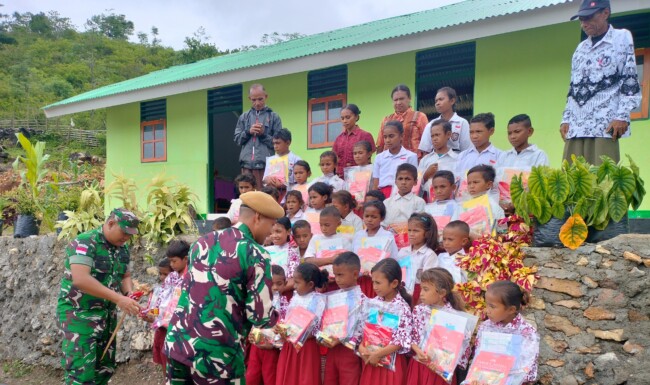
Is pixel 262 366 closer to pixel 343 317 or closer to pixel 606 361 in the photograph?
pixel 343 317

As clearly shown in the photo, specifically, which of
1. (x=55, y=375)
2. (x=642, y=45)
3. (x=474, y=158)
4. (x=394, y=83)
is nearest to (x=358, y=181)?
(x=474, y=158)

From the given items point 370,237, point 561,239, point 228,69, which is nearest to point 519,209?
point 561,239

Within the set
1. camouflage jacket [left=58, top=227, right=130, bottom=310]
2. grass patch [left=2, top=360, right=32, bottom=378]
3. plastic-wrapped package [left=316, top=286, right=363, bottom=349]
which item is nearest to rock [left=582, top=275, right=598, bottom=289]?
plastic-wrapped package [left=316, top=286, right=363, bottom=349]

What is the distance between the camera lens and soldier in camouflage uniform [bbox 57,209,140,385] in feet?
13.5

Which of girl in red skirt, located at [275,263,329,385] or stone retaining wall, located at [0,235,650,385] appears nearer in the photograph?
stone retaining wall, located at [0,235,650,385]

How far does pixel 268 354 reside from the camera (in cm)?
475

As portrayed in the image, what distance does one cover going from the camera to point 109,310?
178 inches

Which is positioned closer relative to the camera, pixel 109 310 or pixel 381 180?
pixel 109 310

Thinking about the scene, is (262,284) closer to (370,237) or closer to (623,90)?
(370,237)

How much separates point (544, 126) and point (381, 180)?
8.21 ft

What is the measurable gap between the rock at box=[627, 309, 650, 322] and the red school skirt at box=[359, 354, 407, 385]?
4.98 feet

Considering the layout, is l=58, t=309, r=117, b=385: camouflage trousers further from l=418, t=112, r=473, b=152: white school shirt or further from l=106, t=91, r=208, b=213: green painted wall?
l=106, t=91, r=208, b=213: green painted wall

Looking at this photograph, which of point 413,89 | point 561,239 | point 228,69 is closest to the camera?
point 561,239

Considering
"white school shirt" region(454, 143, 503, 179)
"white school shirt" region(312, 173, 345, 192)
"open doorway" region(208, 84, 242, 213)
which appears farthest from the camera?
"open doorway" region(208, 84, 242, 213)
